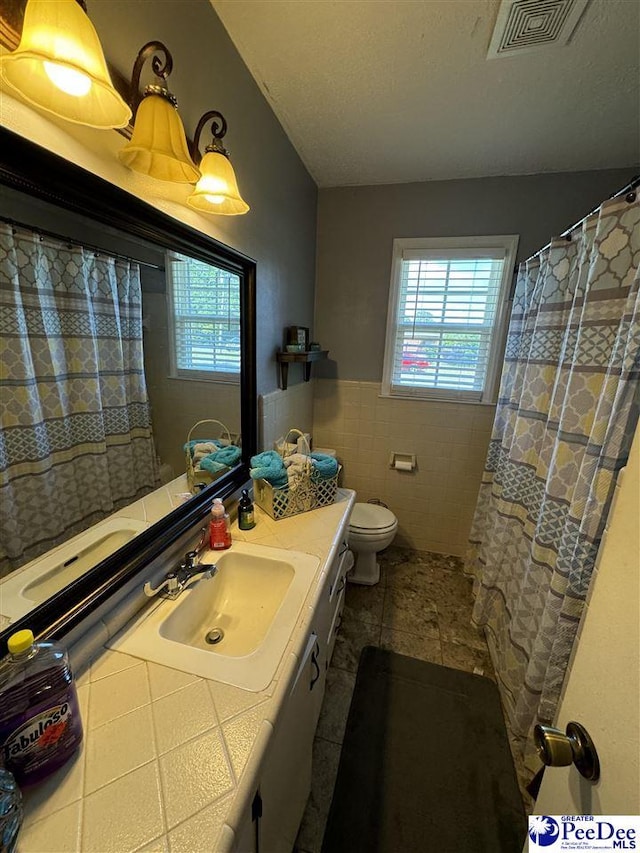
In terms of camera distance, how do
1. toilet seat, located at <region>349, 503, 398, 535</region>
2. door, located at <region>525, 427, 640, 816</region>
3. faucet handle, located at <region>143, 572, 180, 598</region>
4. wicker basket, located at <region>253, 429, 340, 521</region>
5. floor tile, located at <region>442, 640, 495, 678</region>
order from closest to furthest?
door, located at <region>525, 427, 640, 816</region> < faucet handle, located at <region>143, 572, 180, 598</region> < wicker basket, located at <region>253, 429, 340, 521</region> < floor tile, located at <region>442, 640, 495, 678</region> < toilet seat, located at <region>349, 503, 398, 535</region>

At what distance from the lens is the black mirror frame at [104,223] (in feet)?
1.93

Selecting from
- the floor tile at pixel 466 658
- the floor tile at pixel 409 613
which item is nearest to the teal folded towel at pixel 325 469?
the floor tile at pixel 409 613

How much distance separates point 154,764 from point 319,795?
3.30ft

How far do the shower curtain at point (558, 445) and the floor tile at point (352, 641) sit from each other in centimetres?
62

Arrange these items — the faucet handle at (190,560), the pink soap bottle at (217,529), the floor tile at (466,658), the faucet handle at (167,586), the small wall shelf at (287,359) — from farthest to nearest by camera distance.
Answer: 1. the small wall shelf at (287,359)
2. the floor tile at (466,658)
3. the pink soap bottle at (217,529)
4. the faucet handle at (190,560)
5. the faucet handle at (167,586)

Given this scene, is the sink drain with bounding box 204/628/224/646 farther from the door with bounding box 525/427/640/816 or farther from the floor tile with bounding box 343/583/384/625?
the floor tile with bounding box 343/583/384/625

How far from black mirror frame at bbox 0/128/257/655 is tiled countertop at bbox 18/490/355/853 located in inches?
5.7

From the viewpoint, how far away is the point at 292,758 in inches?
34.6

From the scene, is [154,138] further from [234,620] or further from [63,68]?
[234,620]

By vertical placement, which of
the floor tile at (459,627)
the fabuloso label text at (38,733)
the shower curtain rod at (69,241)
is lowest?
the floor tile at (459,627)

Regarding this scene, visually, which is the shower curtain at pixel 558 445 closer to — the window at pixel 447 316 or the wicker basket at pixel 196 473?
the window at pixel 447 316

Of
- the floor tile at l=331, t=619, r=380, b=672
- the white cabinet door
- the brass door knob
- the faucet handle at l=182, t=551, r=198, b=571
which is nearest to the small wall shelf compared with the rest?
the faucet handle at l=182, t=551, r=198, b=571

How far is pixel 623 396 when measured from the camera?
95 centimetres

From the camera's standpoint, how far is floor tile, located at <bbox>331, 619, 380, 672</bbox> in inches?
65.1
